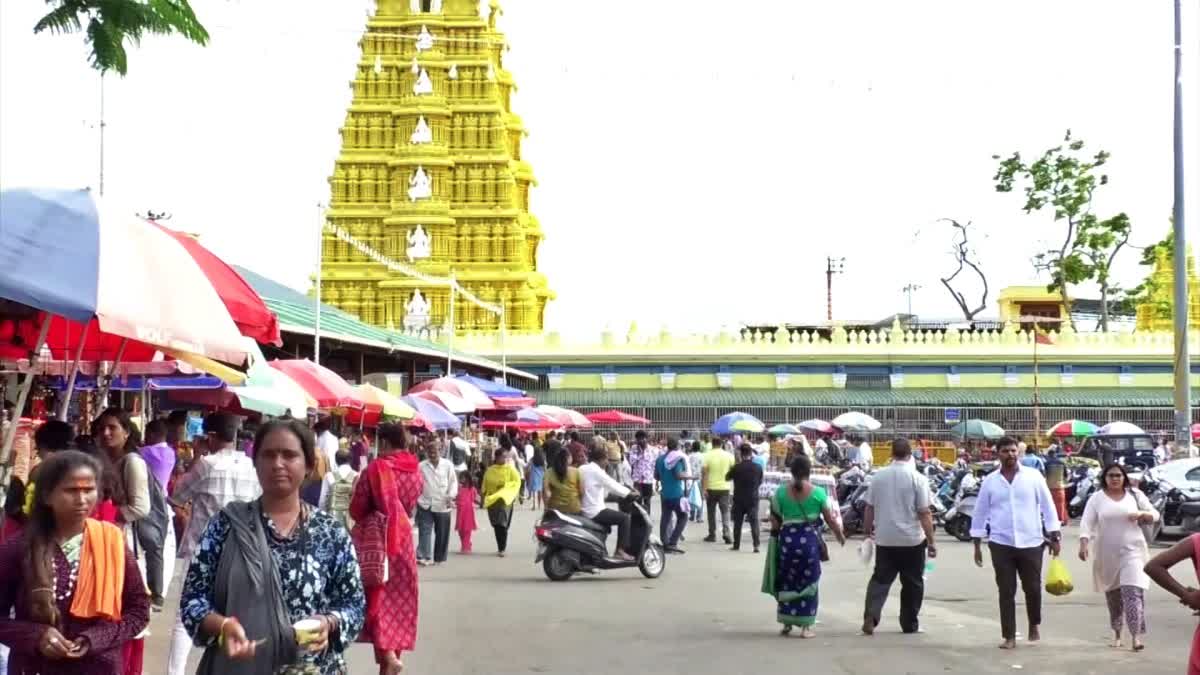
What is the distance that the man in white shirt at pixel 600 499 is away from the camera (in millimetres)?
18688

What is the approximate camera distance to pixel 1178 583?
7.31 meters

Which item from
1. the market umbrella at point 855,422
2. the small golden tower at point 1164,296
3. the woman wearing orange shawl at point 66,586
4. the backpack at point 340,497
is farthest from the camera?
the small golden tower at point 1164,296

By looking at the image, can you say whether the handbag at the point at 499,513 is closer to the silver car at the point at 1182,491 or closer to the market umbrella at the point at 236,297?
the silver car at the point at 1182,491

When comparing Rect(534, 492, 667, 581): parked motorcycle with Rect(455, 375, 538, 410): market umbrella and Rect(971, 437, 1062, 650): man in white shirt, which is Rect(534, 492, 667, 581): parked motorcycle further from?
Rect(455, 375, 538, 410): market umbrella

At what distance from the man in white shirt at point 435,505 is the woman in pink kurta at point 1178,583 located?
13.5 metres

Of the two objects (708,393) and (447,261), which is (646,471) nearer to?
(708,393)

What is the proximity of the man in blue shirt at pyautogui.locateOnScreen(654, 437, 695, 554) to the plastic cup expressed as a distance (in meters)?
17.5

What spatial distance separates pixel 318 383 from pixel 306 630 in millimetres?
15299

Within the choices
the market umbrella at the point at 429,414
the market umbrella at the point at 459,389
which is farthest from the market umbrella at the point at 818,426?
the market umbrella at the point at 429,414

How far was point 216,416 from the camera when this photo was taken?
12.7 metres

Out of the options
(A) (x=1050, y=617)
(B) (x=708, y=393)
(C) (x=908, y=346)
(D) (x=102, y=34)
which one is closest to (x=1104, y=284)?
(C) (x=908, y=346)

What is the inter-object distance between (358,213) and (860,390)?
782 inches

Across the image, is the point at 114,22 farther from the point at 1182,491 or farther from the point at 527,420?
the point at 527,420

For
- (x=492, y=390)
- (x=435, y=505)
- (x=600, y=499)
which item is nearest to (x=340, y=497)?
(x=600, y=499)
